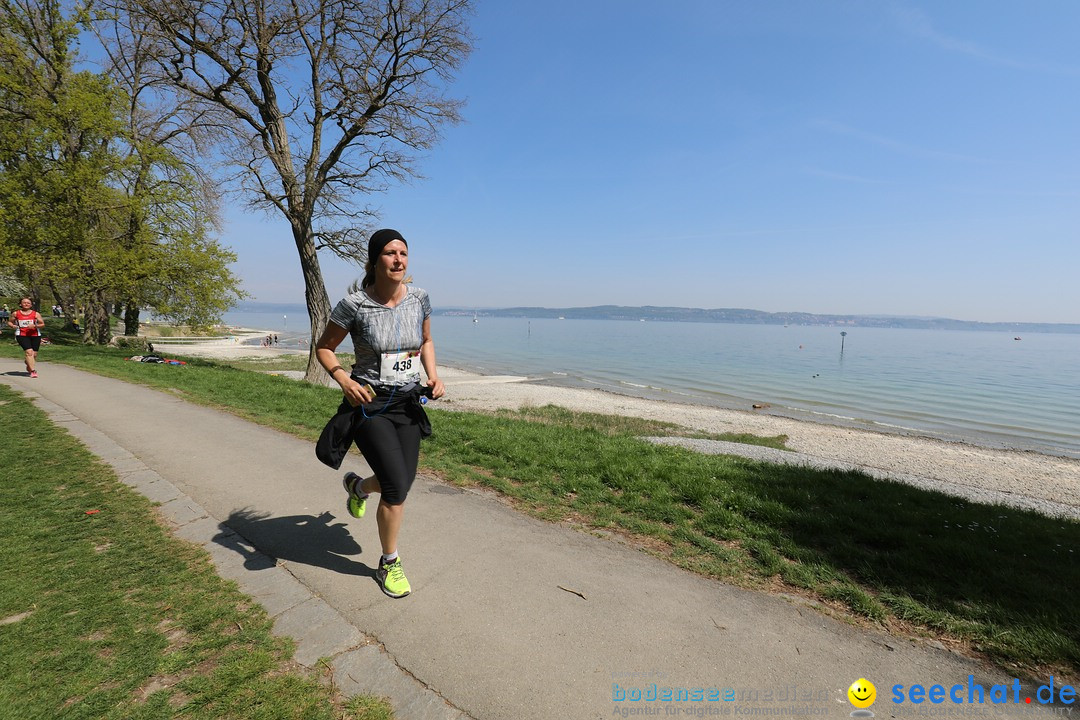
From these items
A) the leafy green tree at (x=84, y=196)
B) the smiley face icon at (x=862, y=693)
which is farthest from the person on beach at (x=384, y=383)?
the leafy green tree at (x=84, y=196)

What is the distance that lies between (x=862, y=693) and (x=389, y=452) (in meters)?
2.76

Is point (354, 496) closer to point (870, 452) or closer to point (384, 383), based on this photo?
point (384, 383)

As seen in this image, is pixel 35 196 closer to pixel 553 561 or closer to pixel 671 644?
pixel 553 561

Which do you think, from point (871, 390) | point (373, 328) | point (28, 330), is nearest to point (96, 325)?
point (28, 330)

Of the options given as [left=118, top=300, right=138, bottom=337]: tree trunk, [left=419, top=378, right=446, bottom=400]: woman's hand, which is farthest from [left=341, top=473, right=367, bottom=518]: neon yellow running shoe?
[left=118, top=300, right=138, bottom=337]: tree trunk

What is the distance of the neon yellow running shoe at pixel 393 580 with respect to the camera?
3.06 metres

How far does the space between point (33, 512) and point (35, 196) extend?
63.8 feet

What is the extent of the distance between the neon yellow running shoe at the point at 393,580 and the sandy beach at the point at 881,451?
8641 mm

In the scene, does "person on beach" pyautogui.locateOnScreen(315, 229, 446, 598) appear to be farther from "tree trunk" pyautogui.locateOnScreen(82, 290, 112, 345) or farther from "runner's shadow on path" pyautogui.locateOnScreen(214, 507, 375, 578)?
"tree trunk" pyautogui.locateOnScreen(82, 290, 112, 345)

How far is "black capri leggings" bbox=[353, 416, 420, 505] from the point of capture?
2.99 metres

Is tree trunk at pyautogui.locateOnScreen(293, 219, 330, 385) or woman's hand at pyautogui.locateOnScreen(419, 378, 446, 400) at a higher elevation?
tree trunk at pyautogui.locateOnScreen(293, 219, 330, 385)

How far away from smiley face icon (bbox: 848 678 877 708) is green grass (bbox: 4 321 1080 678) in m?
0.68

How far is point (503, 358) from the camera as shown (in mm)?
46438

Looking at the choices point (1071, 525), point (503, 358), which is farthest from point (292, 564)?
point (503, 358)
